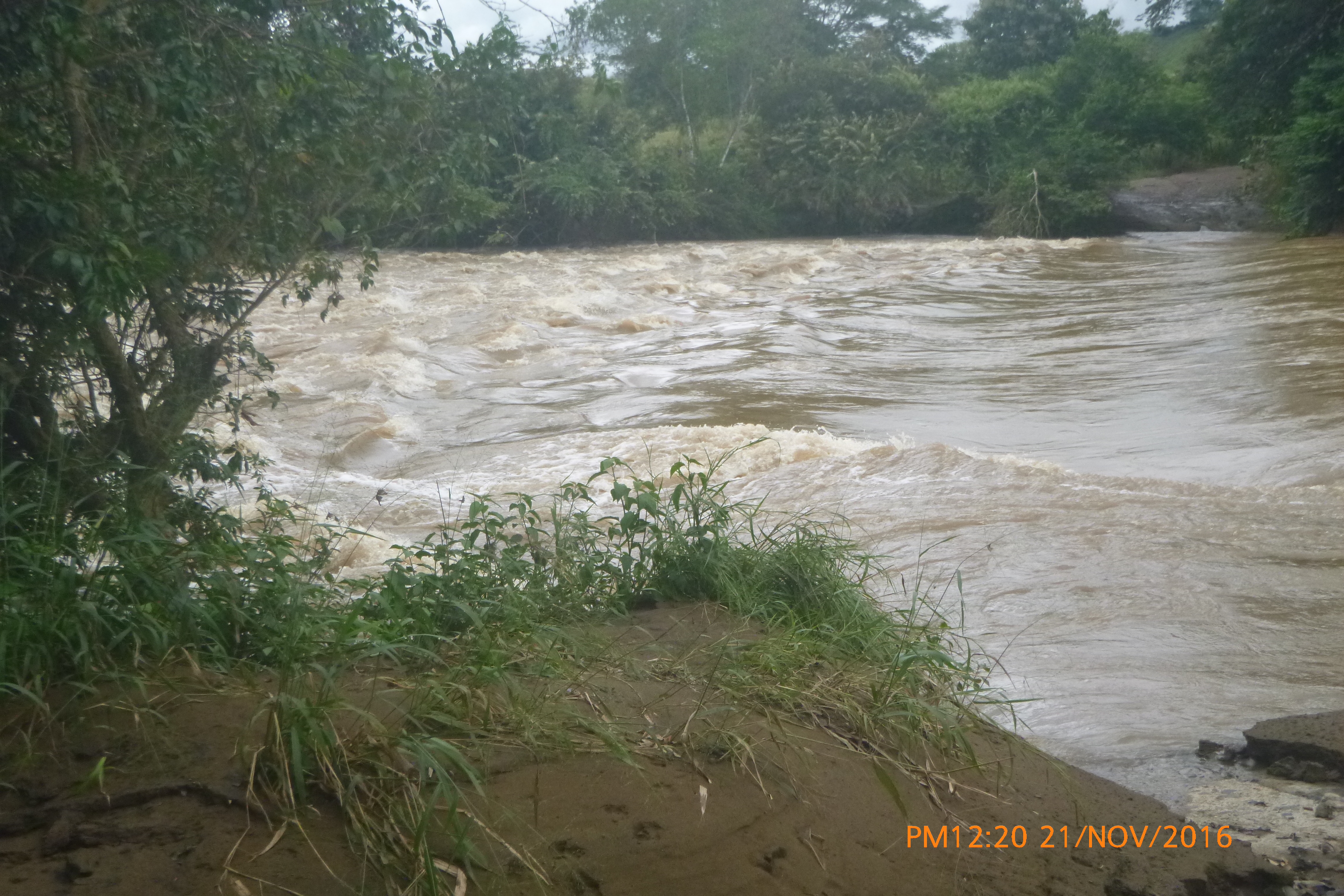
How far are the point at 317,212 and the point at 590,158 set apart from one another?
25165 millimetres

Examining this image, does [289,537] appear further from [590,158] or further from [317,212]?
[590,158]

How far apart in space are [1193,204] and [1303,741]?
2570 centimetres

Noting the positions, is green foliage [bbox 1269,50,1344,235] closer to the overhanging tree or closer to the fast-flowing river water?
the fast-flowing river water

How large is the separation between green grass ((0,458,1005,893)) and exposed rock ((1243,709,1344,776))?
0.78m

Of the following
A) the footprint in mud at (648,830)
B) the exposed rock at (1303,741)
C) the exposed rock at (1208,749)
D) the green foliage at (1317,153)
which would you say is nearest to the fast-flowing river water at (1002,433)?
the exposed rock at (1208,749)

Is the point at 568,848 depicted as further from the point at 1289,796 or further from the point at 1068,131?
the point at 1068,131

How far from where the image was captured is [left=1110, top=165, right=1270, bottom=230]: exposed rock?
24.8 metres

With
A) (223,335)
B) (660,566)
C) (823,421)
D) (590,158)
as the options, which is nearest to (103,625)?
(660,566)

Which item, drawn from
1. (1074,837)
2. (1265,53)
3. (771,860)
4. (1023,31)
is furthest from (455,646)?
(1023,31)

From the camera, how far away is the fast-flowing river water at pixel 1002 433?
164 inches

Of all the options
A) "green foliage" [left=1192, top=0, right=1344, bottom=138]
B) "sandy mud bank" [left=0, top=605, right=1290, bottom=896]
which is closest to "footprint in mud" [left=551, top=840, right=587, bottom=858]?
"sandy mud bank" [left=0, top=605, right=1290, bottom=896]

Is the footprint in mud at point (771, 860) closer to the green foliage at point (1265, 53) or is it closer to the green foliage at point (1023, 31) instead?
the green foliage at point (1265, 53)

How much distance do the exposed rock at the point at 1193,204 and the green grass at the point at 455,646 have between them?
23.9 meters

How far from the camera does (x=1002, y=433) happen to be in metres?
8.22
